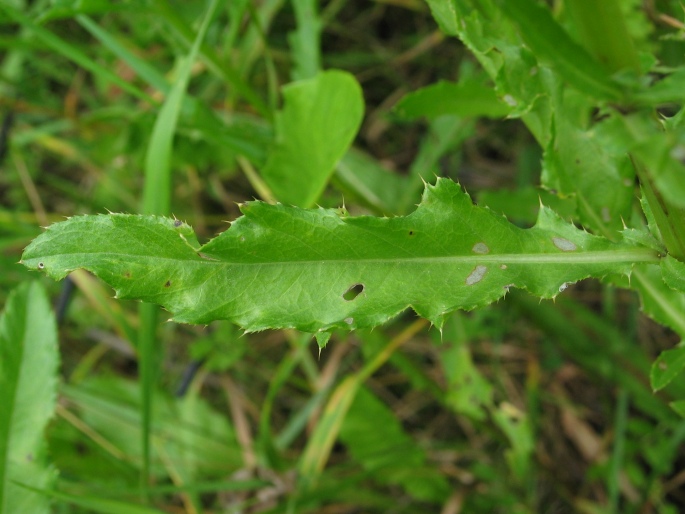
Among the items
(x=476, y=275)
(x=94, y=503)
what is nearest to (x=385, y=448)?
(x=94, y=503)

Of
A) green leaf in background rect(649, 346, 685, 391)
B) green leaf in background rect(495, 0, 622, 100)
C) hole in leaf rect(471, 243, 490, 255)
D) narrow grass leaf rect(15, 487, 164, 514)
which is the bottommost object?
narrow grass leaf rect(15, 487, 164, 514)

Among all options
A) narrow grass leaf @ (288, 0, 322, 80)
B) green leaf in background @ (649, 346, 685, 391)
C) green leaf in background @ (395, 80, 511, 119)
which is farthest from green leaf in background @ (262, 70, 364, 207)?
green leaf in background @ (649, 346, 685, 391)

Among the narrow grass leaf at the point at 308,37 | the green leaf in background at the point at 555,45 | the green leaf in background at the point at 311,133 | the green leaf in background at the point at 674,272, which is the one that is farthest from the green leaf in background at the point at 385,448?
the green leaf in background at the point at 555,45

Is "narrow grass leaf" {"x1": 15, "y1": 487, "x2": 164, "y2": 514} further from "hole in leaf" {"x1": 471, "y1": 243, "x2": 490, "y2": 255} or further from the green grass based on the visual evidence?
"hole in leaf" {"x1": 471, "y1": 243, "x2": 490, "y2": 255}

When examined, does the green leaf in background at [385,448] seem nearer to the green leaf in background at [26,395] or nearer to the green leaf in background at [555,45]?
the green leaf in background at [26,395]

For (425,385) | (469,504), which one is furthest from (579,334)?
(469,504)

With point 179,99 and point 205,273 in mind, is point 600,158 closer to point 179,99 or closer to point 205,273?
point 205,273
